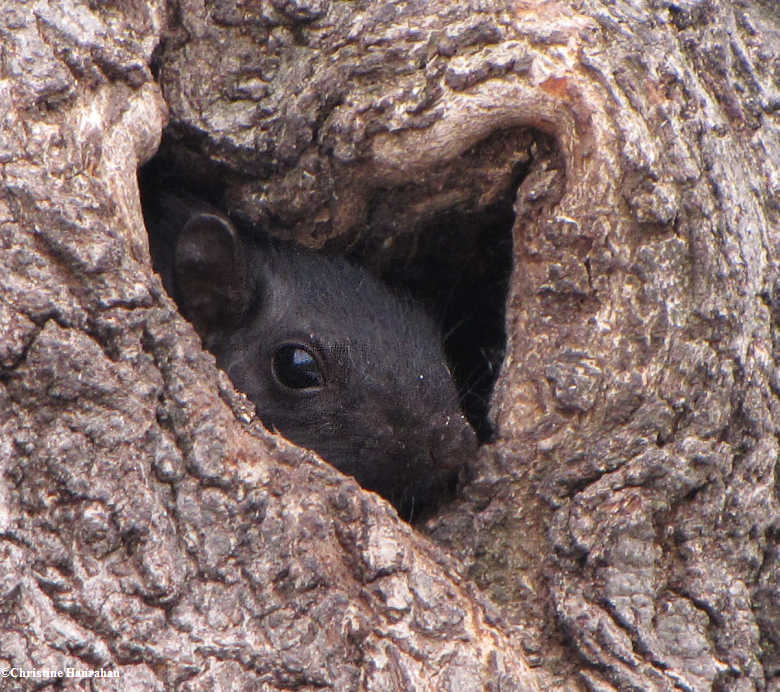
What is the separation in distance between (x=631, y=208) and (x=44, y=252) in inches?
56.6

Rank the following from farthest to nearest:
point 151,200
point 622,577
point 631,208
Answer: point 151,200, point 631,208, point 622,577

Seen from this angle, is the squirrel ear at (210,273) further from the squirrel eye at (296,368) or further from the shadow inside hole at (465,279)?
the shadow inside hole at (465,279)

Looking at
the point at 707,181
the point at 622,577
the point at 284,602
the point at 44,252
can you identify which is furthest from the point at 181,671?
the point at 707,181

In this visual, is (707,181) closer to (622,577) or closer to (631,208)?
(631,208)

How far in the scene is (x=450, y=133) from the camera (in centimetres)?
277

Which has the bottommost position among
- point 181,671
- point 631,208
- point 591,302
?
point 181,671

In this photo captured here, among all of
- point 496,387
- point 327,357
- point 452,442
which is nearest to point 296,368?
point 327,357

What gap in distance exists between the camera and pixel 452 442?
308 centimetres

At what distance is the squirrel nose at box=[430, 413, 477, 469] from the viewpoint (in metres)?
3.03

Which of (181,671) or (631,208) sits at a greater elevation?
(631,208)

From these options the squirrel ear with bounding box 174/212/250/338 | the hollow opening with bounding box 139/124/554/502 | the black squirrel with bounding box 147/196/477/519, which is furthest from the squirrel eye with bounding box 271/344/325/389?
the hollow opening with bounding box 139/124/554/502

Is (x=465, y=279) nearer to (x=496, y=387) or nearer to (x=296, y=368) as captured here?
(x=296, y=368)

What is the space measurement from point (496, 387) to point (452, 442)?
0.29 m

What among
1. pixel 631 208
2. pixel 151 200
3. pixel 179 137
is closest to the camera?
pixel 631 208
